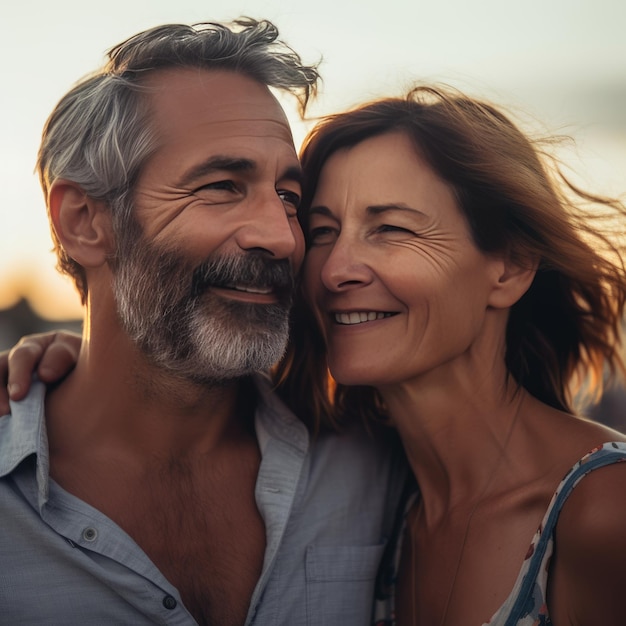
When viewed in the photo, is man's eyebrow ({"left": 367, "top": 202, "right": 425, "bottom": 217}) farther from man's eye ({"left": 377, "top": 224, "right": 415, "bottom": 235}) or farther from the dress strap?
the dress strap

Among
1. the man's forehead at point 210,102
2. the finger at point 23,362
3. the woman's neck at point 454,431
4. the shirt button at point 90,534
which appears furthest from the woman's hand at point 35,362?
the woman's neck at point 454,431

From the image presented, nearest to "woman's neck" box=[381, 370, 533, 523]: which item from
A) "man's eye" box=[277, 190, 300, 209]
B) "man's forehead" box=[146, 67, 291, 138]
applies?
"man's eye" box=[277, 190, 300, 209]

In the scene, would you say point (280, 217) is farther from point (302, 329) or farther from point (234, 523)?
point (234, 523)

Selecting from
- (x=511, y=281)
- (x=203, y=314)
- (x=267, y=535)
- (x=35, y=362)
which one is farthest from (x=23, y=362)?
(x=511, y=281)

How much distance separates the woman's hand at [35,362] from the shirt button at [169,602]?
883mm

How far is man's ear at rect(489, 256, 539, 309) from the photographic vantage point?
3.04 m

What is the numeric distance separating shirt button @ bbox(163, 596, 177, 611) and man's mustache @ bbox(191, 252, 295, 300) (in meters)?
1.00

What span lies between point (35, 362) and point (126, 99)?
3.42 ft

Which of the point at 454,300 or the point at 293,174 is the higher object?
the point at 293,174

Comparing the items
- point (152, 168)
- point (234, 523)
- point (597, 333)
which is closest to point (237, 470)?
point (234, 523)

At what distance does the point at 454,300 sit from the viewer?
2.91m

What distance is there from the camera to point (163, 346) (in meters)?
3.03

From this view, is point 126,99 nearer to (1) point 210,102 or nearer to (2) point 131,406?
(1) point 210,102

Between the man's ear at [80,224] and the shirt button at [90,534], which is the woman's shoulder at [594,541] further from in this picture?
the man's ear at [80,224]
